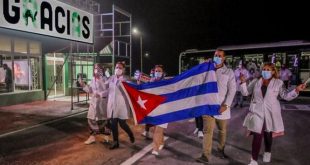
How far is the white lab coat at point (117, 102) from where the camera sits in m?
6.89

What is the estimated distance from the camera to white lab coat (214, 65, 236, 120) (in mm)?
5875

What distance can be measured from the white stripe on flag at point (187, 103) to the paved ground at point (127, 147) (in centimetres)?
93

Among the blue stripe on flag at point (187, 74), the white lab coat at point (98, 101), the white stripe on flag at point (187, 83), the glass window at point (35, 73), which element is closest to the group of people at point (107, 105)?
the white lab coat at point (98, 101)

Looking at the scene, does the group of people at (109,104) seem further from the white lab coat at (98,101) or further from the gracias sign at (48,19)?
the gracias sign at (48,19)

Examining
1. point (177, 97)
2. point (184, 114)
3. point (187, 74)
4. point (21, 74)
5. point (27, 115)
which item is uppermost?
point (187, 74)

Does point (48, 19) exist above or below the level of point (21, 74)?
above

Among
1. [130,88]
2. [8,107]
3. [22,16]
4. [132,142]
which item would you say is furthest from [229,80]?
[8,107]

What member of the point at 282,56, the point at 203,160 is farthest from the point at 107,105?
the point at 282,56

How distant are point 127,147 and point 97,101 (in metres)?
1.37

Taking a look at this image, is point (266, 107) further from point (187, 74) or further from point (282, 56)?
point (282, 56)

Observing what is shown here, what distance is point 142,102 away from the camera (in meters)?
6.45

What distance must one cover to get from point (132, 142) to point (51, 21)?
7.96 m

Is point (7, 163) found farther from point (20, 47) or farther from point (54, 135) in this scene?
point (20, 47)

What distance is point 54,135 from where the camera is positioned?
8664 millimetres
